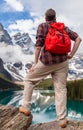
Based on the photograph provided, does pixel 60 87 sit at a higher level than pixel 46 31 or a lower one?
lower

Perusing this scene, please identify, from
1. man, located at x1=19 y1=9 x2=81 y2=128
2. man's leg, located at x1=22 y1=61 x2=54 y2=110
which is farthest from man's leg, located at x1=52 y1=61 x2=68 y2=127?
man's leg, located at x1=22 y1=61 x2=54 y2=110

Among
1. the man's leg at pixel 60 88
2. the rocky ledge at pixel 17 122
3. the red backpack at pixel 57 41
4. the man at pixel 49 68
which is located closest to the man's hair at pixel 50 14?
the man at pixel 49 68

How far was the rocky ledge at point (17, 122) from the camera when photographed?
9875mm

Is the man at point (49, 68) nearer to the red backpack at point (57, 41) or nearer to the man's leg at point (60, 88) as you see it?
the man's leg at point (60, 88)

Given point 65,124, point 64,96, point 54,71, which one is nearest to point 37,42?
point 54,71

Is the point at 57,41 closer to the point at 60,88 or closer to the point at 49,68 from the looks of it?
the point at 49,68

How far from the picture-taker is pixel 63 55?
32.0 feet

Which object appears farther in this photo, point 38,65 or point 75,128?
point 75,128

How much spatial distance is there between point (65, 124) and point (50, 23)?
2.93m

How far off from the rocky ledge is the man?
23 cm

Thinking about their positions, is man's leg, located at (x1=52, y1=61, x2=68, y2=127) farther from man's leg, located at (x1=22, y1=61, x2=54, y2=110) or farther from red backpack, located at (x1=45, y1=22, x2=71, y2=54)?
red backpack, located at (x1=45, y1=22, x2=71, y2=54)

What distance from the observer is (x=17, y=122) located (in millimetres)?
9961

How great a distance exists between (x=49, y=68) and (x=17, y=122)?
5.80ft

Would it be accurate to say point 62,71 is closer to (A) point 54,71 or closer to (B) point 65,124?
(A) point 54,71
